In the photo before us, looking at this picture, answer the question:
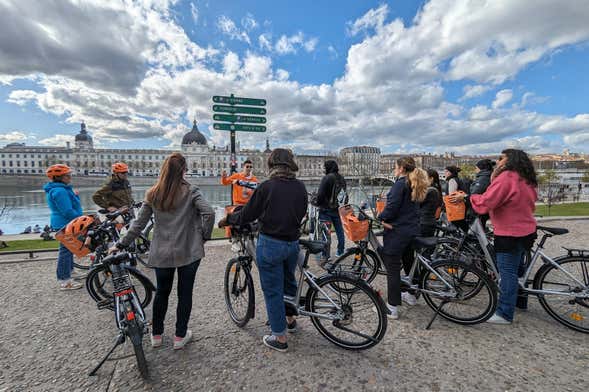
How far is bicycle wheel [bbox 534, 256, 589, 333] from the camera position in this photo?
9.41ft

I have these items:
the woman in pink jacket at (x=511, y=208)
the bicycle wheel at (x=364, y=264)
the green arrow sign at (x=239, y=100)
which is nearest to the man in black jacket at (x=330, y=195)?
the bicycle wheel at (x=364, y=264)

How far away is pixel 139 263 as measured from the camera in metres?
5.43

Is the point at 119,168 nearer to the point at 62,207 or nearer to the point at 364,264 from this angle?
the point at 62,207

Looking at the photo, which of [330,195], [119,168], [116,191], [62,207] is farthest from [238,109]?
[62,207]

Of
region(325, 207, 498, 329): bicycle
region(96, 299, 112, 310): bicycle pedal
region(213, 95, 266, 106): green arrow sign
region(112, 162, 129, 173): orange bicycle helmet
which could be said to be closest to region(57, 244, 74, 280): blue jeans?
region(112, 162, 129, 173): orange bicycle helmet

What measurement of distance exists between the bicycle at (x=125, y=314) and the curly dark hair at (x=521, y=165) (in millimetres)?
4020

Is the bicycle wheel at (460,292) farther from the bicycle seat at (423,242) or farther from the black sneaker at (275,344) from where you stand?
the black sneaker at (275,344)

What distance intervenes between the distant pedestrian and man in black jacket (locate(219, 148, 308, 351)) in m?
3.35

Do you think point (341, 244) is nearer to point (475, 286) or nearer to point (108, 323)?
point (475, 286)

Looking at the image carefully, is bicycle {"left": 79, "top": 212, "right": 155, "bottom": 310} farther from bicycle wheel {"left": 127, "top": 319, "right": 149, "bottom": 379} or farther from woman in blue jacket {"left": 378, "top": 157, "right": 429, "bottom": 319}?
woman in blue jacket {"left": 378, "top": 157, "right": 429, "bottom": 319}

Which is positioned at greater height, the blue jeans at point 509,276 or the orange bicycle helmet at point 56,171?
the orange bicycle helmet at point 56,171

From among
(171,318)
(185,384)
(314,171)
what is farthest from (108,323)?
(314,171)

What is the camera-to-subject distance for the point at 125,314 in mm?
2395

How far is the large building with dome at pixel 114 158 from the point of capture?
100312 millimetres
